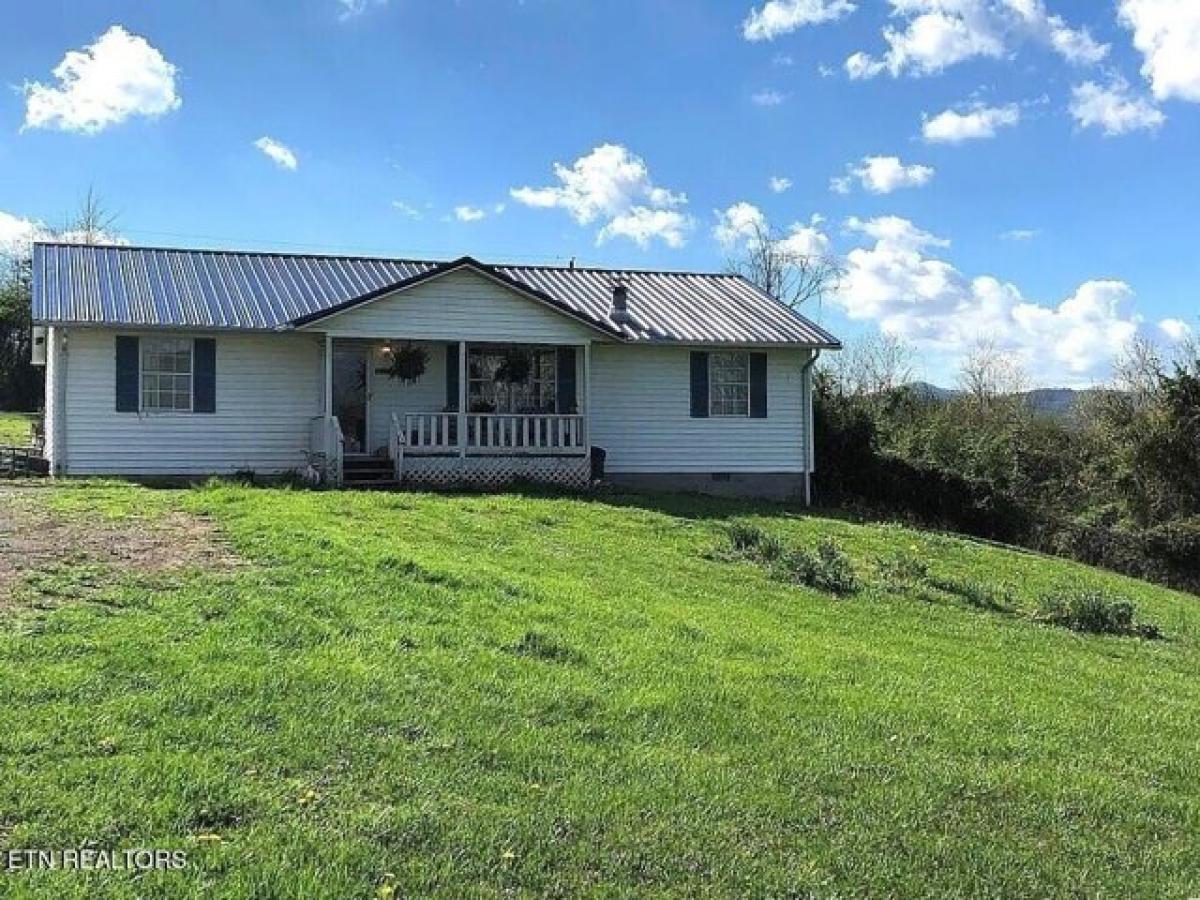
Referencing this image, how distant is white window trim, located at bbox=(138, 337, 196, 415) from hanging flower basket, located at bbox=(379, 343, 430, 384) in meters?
3.18

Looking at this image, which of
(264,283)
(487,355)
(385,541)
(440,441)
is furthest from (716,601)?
(264,283)

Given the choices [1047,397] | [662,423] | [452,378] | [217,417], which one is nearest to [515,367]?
[452,378]

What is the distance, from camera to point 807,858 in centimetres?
364

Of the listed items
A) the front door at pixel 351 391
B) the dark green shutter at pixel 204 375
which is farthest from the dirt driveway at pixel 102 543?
the front door at pixel 351 391

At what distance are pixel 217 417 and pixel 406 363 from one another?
329 cm

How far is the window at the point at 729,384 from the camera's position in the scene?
19.8 m

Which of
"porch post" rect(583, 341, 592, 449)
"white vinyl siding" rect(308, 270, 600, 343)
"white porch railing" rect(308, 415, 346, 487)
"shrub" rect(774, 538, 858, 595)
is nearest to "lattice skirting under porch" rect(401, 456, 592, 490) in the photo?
"porch post" rect(583, 341, 592, 449)

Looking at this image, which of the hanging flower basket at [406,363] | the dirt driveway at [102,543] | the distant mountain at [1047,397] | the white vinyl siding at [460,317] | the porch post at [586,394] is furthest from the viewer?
the distant mountain at [1047,397]

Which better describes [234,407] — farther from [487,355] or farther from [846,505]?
[846,505]

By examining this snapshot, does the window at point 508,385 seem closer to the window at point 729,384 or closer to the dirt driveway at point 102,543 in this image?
the window at point 729,384

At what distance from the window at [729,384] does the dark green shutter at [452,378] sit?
4752 mm

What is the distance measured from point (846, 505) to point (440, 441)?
28.9ft

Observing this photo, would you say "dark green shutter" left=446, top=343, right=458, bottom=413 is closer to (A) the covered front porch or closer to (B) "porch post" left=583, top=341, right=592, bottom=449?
(A) the covered front porch

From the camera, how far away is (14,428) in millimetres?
25547
